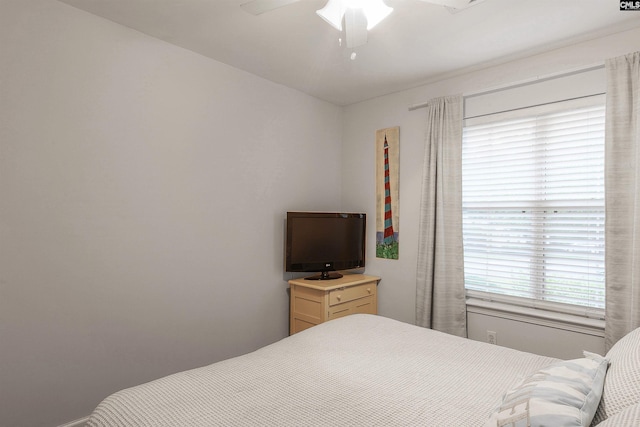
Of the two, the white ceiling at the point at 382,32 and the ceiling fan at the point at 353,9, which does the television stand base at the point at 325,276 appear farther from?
the ceiling fan at the point at 353,9

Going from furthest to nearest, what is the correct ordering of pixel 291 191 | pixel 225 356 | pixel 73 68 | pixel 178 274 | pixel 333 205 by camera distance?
pixel 333 205 → pixel 291 191 → pixel 225 356 → pixel 178 274 → pixel 73 68

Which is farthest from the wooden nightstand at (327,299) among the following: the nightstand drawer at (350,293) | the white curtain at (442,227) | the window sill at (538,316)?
the window sill at (538,316)

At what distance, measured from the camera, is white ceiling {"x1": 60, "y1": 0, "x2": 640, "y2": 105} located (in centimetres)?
215

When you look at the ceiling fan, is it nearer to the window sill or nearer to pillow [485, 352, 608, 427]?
pillow [485, 352, 608, 427]

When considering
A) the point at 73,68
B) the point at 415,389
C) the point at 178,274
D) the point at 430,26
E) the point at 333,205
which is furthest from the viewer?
the point at 333,205

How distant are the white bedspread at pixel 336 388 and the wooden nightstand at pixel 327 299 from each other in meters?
1.21

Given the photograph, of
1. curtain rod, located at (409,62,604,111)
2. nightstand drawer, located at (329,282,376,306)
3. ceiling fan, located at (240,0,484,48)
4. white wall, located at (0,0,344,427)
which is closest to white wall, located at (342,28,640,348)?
curtain rod, located at (409,62,604,111)

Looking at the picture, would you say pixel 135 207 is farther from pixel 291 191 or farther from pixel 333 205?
pixel 333 205

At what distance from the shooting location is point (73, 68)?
2.16 metres

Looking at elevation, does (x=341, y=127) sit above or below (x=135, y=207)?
above

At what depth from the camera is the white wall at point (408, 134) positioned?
255cm

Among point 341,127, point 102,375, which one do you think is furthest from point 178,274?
point 341,127

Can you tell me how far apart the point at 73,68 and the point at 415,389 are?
2.58 m

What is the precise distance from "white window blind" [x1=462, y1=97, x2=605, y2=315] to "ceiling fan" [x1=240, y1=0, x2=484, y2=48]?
148 cm
